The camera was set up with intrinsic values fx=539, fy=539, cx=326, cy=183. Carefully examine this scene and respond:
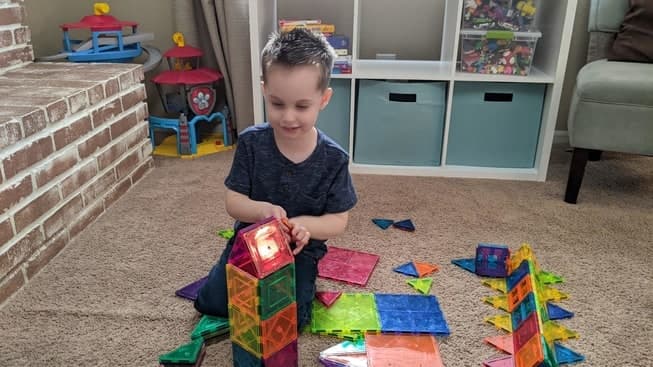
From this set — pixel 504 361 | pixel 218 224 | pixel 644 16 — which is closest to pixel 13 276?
pixel 218 224

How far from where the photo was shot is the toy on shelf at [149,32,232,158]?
203cm

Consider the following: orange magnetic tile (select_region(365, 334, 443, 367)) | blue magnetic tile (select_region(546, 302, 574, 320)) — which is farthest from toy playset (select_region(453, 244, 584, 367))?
orange magnetic tile (select_region(365, 334, 443, 367))

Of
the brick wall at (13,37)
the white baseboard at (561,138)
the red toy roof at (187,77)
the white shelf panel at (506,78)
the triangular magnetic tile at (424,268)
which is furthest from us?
the white baseboard at (561,138)

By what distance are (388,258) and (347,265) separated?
116 mm

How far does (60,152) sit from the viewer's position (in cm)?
136

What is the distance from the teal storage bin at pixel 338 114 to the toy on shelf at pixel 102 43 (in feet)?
2.15

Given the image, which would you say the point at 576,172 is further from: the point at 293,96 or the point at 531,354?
the point at 293,96

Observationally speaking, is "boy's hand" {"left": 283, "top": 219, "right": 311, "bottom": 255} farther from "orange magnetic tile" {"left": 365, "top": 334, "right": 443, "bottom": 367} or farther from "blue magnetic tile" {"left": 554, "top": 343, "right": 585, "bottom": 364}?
"blue magnetic tile" {"left": 554, "top": 343, "right": 585, "bottom": 364}

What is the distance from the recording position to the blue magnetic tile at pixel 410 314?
3.52 ft

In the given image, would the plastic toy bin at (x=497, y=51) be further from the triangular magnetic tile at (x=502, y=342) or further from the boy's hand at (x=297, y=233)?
the boy's hand at (x=297, y=233)

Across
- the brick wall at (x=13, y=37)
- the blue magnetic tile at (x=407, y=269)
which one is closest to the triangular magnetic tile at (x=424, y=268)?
the blue magnetic tile at (x=407, y=269)

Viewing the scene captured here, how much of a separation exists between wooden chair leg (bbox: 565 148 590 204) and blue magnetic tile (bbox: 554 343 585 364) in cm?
77

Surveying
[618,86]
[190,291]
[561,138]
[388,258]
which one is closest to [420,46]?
[561,138]

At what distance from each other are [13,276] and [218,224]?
1.70 feet
